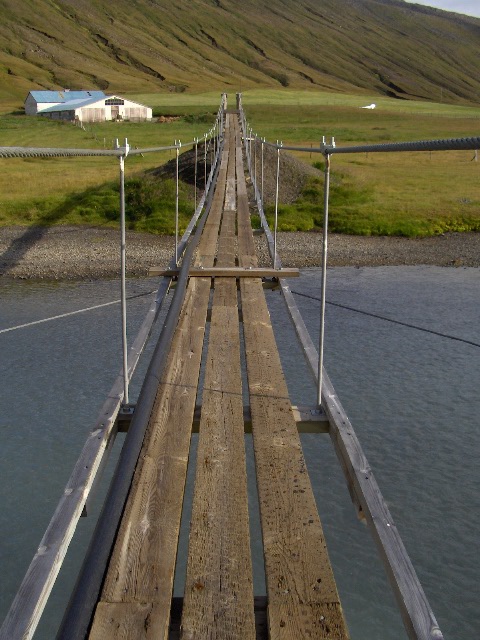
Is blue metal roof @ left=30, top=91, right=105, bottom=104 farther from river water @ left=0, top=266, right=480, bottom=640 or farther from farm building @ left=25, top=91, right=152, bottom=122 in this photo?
river water @ left=0, top=266, right=480, bottom=640

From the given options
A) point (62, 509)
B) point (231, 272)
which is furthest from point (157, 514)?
point (231, 272)

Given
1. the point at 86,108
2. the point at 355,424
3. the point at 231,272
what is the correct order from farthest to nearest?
1. the point at 86,108
2. the point at 355,424
3. the point at 231,272

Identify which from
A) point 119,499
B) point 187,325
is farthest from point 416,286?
point 119,499

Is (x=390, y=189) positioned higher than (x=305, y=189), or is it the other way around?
(x=305, y=189)

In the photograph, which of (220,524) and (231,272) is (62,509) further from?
(231,272)

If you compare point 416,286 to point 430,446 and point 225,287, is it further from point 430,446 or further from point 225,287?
point 225,287

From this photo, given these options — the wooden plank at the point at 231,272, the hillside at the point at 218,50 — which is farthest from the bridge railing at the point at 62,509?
the hillside at the point at 218,50
